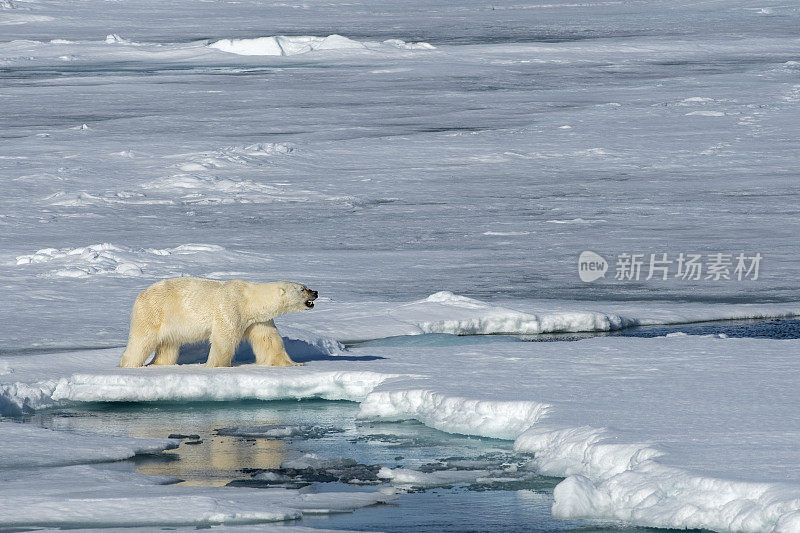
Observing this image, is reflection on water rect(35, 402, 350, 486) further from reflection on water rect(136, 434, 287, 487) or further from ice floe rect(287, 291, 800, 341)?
ice floe rect(287, 291, 800, 341)

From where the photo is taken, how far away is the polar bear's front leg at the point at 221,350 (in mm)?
6871

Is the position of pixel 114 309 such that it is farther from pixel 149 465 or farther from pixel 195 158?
pixel 195 158

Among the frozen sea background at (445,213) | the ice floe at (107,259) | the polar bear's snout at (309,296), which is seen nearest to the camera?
the frozen sea background at (445,213)

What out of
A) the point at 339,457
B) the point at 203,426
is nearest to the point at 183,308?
the point at 203,426

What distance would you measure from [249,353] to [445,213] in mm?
6335

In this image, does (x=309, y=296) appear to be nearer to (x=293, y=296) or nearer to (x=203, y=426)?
(x=293, y=296)

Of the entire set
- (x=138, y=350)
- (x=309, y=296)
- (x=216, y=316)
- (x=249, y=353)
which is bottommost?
(x=249, y=353)

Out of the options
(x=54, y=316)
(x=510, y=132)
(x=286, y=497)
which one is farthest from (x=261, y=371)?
(x=510, y=132)

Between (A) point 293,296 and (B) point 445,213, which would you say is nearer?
(A) point 293,296

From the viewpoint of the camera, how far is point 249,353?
7.50 m

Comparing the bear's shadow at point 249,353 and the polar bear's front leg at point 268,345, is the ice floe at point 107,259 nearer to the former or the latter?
the bear's shadow at point 249,353

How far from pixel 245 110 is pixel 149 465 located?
1726 centimetres

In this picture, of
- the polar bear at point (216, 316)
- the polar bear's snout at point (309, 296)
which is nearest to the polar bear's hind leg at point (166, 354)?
the polar bear at point (216, 316)

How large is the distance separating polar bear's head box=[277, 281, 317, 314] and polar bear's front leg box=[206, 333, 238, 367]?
0.36 metres
